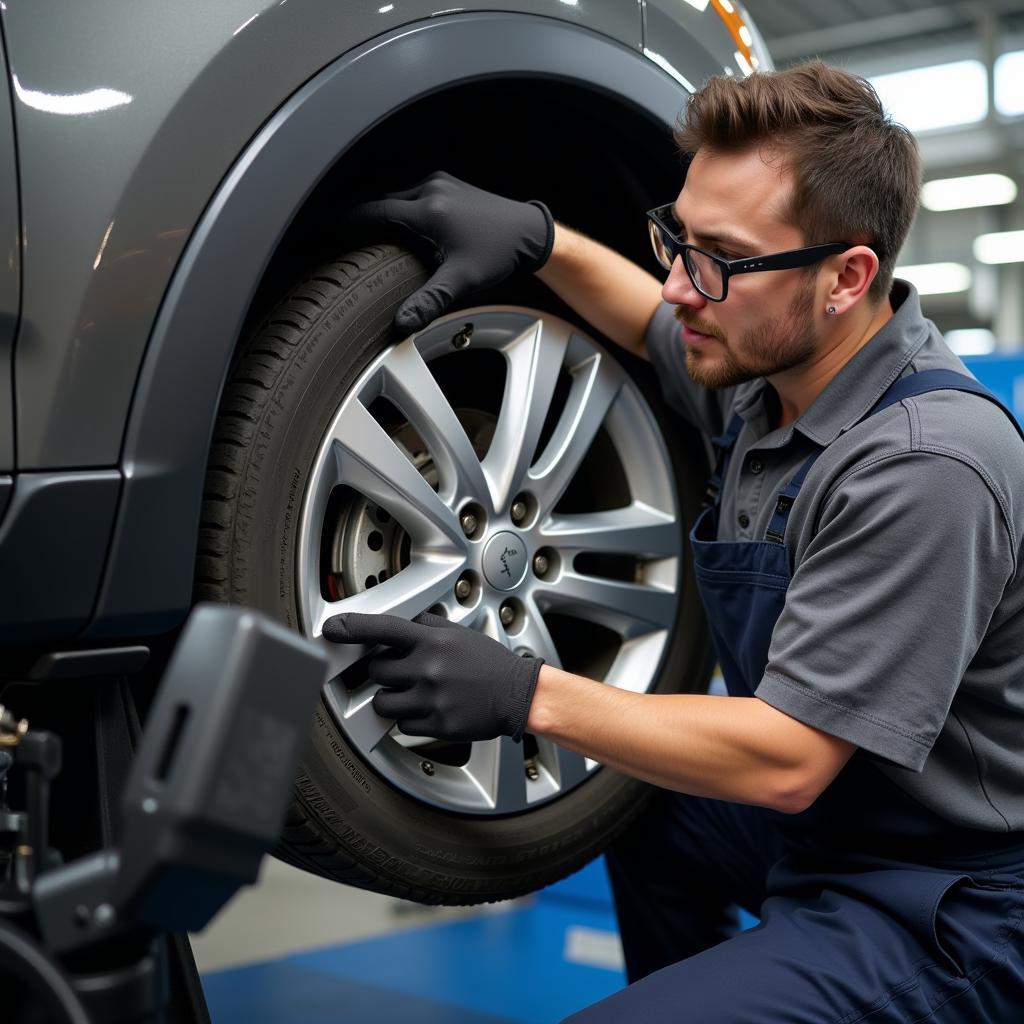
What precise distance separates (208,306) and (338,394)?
0.20m

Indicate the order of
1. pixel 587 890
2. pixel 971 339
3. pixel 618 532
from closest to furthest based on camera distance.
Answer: pixel 618 532, pixel 587 890, pixel 971 339

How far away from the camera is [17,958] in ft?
2.50

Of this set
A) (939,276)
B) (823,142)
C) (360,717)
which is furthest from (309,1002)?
(939,276)

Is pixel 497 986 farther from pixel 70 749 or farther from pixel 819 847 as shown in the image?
pixel 70 749

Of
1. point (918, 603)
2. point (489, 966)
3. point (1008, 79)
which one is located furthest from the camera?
point (1008, 79)

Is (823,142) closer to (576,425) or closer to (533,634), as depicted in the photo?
(576,425)

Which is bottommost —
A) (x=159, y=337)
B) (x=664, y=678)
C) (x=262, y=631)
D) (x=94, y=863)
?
(x=664, y=678)

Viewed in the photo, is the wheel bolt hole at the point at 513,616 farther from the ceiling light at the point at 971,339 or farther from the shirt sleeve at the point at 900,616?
the ceiling light at the point at 971,339

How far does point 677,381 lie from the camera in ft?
5.30

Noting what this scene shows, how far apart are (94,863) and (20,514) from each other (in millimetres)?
325

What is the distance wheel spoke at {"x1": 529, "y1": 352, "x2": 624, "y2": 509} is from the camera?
1.45m

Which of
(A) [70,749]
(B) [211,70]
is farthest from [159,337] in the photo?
(A) [70,749]

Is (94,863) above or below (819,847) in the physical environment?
above

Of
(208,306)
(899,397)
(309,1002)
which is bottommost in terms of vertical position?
(309,1002)
